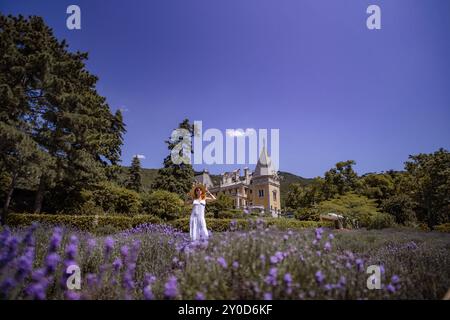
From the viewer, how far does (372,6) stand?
5.94 m

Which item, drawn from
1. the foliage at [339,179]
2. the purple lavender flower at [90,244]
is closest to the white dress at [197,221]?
the purple lavender flower at [90,244]

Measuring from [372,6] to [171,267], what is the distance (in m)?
6.31

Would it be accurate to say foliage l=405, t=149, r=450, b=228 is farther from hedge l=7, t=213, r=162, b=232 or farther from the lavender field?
the lavender field

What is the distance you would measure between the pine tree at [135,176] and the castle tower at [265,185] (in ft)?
74.3

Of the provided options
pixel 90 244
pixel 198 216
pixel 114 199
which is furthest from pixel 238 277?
pixel 114 199

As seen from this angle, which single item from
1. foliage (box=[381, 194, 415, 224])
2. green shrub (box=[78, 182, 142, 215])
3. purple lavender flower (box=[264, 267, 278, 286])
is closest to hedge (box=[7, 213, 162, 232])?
green shrub (box=[78, 182, 142, 215])

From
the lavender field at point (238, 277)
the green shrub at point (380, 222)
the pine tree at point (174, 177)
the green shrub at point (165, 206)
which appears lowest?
the green shrub at point (380, 222)

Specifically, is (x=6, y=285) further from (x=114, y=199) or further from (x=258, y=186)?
(x=258, y=186)

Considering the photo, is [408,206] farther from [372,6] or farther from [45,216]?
[45,216]

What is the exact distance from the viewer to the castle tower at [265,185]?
159 ft

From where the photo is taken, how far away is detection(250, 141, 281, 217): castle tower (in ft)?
159

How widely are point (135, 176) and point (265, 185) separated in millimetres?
24129

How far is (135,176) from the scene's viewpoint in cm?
3162

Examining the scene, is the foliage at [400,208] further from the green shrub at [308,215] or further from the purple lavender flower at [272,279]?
the purple lavender flower at [272,279]
